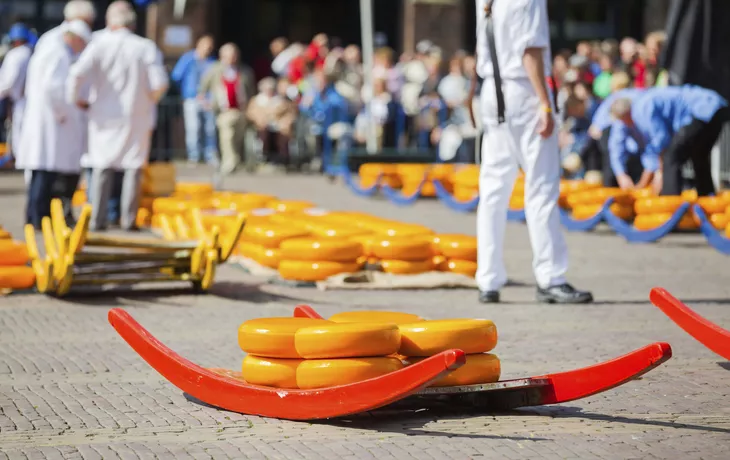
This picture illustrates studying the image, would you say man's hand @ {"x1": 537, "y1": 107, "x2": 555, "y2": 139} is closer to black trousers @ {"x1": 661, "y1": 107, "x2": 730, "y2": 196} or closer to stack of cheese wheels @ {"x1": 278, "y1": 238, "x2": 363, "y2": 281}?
stack of cheese wheels @ {"x1": 278, "y1": 238, "x2": 363, "y2": 281}

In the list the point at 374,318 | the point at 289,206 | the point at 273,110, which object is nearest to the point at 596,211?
the point at 289,206

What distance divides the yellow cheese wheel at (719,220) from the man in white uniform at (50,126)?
19.0 ft

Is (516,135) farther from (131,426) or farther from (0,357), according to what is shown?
(131,426)

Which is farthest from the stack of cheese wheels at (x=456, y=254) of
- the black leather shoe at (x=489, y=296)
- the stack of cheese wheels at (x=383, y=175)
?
the stack of cheese wheels at (x=383, y=175)

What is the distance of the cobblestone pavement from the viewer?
4707 millimetres

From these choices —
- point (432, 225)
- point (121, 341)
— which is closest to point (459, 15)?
point (432, 225)

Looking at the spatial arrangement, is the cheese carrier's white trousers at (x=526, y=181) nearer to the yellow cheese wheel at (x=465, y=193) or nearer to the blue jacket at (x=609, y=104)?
the blue jacket at (x=609, y=104)

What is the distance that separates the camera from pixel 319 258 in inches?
369

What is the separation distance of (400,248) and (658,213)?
154 inches

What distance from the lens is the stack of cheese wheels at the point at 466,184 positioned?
15922 mm

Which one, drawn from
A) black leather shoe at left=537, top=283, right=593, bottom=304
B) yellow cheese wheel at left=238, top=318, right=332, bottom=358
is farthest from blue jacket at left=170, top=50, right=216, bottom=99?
yellow cheese wheel at left=238, top=318, right=332, bottom=358

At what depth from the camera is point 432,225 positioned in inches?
558

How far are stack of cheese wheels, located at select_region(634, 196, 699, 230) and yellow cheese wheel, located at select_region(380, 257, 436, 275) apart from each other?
361 cm

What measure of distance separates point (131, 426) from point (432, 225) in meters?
9.29
